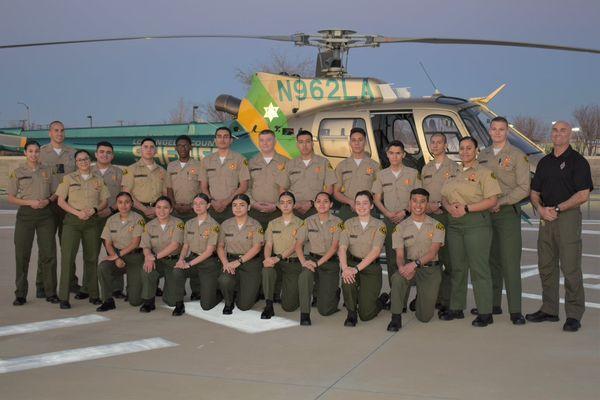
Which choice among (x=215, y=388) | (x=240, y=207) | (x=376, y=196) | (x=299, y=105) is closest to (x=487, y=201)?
(x=376, y=196)

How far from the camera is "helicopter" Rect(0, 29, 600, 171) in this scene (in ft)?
27.5

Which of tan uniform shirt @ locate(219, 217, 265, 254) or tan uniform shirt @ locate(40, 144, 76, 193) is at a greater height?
tan uniform shirt @ locate(40, 144, 76, 193)

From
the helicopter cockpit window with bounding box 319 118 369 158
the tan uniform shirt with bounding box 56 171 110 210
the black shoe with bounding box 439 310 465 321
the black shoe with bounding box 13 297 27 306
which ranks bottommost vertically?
the black shoe with bounding box 13 297 27 306

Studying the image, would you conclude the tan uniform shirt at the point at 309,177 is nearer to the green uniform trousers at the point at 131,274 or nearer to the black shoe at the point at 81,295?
the green uniform trousers at the point at 131,274

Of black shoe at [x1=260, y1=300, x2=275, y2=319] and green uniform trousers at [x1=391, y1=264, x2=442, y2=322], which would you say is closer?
green uniform trousers at [x1=391, y1=264, x2=442, y2=322]

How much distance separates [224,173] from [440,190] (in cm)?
223

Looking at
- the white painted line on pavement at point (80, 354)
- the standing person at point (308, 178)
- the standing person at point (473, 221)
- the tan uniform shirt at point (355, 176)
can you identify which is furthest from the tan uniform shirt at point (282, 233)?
the white painted line on pavement at point (80, 354)

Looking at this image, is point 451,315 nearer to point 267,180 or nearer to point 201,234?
point 267,180

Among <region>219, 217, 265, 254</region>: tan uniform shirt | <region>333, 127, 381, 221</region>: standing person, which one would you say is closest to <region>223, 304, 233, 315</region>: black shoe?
<region>219, 217, 265, 254</region>: tan uniform shirt

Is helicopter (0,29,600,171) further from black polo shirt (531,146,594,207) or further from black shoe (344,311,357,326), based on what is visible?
black shoe (344,311,357,326)

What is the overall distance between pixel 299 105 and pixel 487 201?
3634 mm

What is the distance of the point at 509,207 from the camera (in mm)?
6523

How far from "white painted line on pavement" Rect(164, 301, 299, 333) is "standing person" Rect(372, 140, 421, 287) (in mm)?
1167

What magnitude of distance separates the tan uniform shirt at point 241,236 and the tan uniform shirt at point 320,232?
414 millimetres
